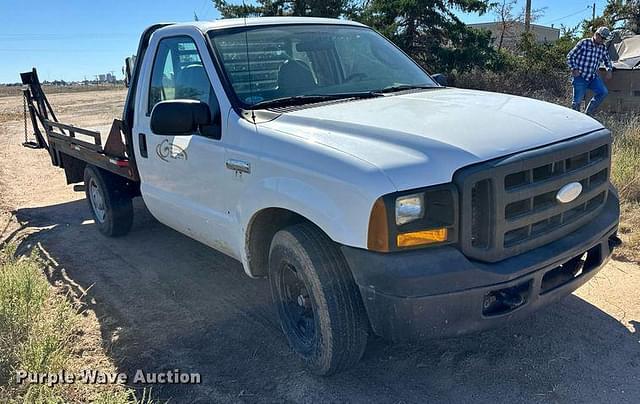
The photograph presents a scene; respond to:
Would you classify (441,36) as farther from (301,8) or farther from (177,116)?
(177,116)

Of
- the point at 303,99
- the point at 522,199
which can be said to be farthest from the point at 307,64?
the point at 522,199

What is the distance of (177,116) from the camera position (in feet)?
10.5

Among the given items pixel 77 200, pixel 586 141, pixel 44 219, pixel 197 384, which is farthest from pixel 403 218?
pixel 77 200

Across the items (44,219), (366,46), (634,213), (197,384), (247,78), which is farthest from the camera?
(44,219)

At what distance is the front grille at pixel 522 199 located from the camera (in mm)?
2475

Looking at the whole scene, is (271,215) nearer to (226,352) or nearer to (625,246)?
(226,352)

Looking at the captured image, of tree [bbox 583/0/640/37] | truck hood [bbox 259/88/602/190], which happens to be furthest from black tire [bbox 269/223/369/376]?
A: tree [bbox 583/0/640/37]

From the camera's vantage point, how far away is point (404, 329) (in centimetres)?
252

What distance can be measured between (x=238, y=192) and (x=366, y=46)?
5.75 feet

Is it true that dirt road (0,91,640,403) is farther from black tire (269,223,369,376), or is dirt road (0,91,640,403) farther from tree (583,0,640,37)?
tree (583,0,640,37)

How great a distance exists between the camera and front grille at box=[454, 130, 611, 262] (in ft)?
8.12

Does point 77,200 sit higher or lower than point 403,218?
lower

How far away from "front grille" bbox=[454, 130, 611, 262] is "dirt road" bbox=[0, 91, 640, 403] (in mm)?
816

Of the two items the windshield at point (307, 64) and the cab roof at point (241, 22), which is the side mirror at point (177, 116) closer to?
the windshield at point (307, 64)
